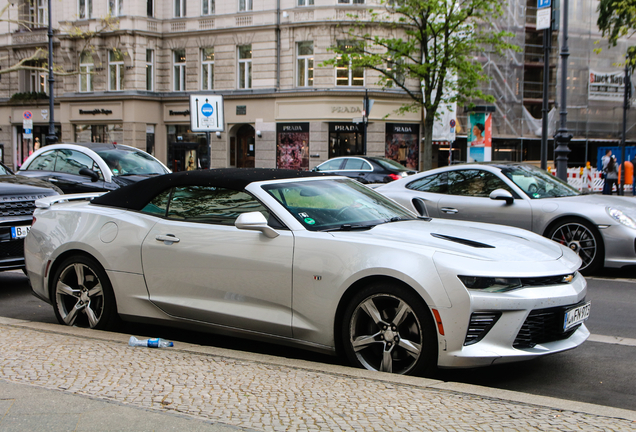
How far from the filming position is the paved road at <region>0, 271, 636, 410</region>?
4234mm

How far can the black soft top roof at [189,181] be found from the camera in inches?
203

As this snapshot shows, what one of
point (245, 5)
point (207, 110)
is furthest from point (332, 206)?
point (245, 5)

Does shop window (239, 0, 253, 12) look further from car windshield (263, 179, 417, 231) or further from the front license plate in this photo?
the front license plate

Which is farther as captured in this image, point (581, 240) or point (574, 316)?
point (581, 240)

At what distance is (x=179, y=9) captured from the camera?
3791 cm

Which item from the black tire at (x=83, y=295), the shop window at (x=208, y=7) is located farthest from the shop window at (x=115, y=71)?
the black tire at (x=83, y=295)

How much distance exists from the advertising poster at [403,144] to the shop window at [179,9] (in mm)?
13715

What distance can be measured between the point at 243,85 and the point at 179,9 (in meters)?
6.17

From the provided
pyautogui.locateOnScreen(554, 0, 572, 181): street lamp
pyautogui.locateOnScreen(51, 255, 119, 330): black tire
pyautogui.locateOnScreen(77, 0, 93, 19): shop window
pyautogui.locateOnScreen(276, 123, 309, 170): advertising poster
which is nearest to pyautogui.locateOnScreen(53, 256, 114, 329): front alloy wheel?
pyautogui.locateOnScreen(51, 255, 119, 330): black tire

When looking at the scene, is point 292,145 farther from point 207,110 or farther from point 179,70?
point 207,110

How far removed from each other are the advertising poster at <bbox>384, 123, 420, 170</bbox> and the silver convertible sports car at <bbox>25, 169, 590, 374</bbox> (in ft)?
94.5

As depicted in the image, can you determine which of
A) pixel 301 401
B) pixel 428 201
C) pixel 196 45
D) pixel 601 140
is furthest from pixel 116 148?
pixel 601 140

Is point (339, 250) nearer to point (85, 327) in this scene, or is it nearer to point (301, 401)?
point (301, 401)

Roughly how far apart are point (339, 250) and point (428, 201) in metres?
5.42
